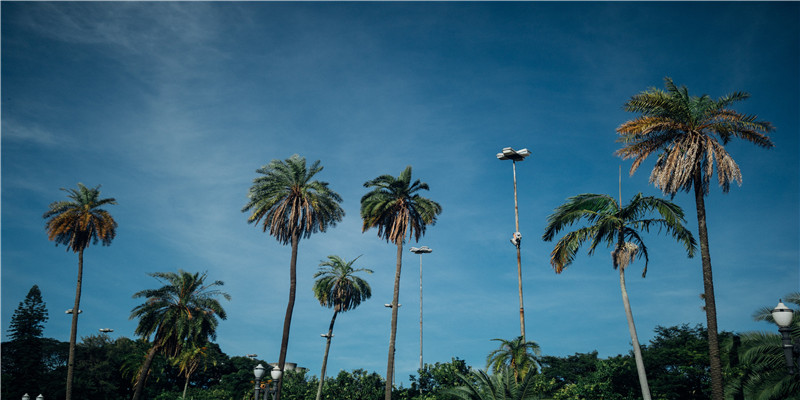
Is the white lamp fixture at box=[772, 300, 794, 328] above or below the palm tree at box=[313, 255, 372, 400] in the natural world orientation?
below

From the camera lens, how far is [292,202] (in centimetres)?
4597

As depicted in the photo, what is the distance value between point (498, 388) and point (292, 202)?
77.7ft

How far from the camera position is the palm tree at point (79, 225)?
50219 mm

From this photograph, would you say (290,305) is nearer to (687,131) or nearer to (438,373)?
(438,373)

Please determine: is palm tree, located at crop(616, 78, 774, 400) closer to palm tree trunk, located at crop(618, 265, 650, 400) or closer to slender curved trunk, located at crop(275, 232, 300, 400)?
palm tree trunk, located at crop(618, 265, 650, 400)

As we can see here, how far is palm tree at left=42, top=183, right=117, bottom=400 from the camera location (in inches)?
1977

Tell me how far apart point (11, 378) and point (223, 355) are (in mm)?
38075

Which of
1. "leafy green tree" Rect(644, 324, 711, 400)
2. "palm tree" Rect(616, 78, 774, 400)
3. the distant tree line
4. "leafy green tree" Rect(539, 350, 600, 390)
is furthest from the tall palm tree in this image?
"leafy green tree" Rect(539, 350, 600, 390)

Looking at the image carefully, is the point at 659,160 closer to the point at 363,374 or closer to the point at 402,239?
the point at 402,239

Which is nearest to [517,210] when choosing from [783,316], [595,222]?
[595,222]

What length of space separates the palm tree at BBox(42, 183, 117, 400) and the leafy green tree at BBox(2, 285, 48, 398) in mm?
36054

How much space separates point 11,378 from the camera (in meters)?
74.9

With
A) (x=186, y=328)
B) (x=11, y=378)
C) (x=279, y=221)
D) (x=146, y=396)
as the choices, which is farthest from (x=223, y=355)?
(x=279, y=221)

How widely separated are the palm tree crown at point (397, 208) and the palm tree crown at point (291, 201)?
301 centimetres
